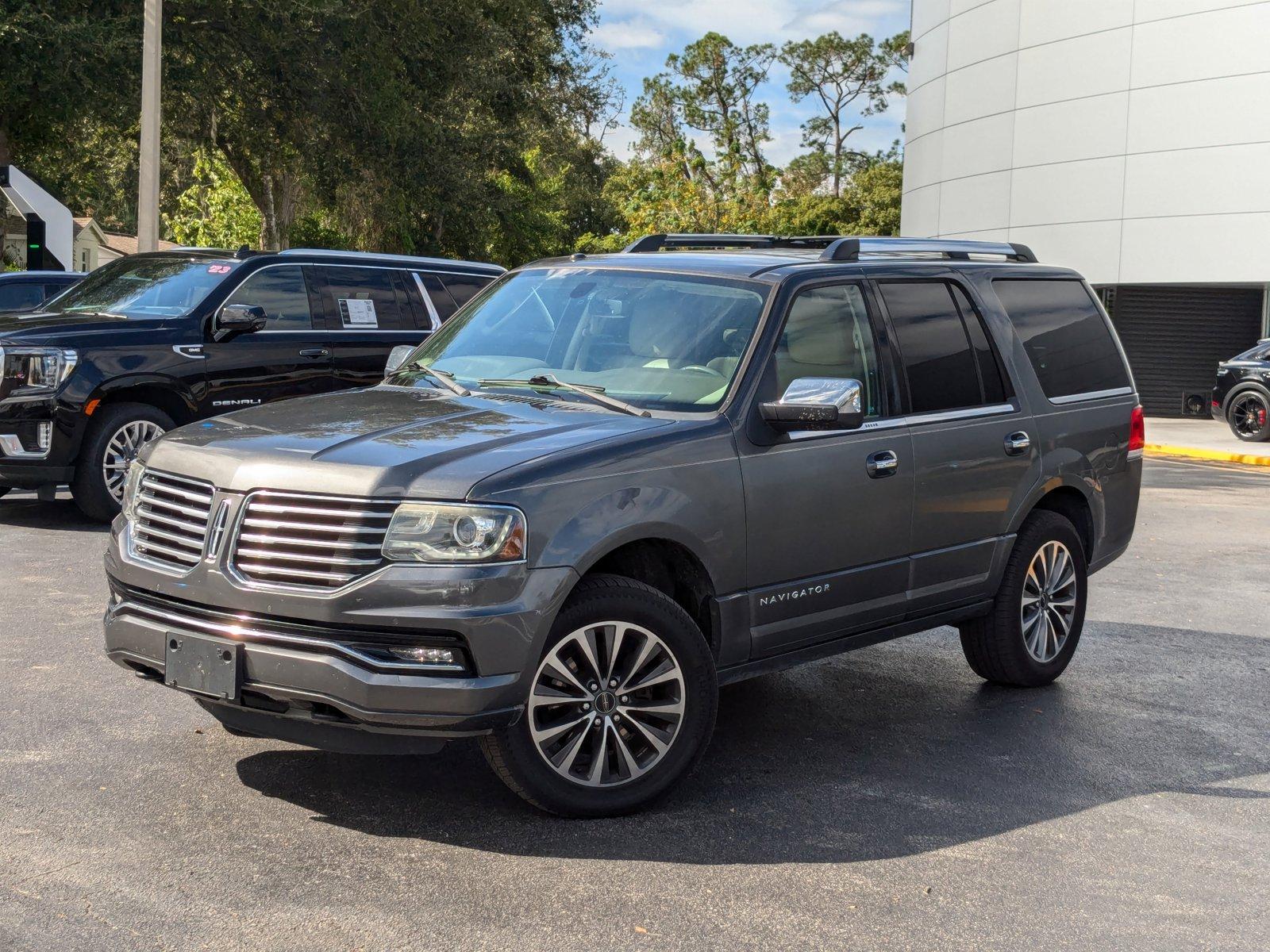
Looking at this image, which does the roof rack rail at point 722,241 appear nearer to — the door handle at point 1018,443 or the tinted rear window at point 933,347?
the tinted rear window at point 933,347

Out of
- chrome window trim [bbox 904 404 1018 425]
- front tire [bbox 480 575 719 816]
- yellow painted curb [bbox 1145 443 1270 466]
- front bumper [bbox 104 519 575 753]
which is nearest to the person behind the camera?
front bumper [bbox 104 519 575 753]

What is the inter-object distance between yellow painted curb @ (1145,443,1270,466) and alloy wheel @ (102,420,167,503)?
16.6 m

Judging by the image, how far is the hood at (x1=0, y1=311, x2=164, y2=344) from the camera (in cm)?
1033

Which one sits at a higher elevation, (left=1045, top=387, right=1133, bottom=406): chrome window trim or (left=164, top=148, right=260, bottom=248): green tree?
(left=164, top=148, right=260, bottom=248): green tree

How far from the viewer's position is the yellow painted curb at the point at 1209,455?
21625mm

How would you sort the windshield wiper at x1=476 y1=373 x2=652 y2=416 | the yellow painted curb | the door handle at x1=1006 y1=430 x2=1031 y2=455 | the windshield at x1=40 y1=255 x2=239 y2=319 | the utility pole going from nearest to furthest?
the windshield wiper at x1=476 y1=373 x2=652 y2=416
the door handle at x1=1006 y1=430 x2=1031 y2=455
the windshield at x1=40 y1=255 x2=239 y2=319
the utility pole
the yellow painted curb

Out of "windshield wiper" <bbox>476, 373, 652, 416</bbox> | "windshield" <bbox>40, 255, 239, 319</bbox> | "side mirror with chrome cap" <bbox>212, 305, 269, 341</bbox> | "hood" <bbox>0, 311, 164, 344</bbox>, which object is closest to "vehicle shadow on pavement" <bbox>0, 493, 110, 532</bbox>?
"hood" <bbox>0, 311, 164, 344</bbox>

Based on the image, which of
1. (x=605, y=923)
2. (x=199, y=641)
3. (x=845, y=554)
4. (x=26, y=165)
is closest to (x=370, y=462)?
(x=199, y=641)

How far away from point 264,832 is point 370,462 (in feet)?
3.98

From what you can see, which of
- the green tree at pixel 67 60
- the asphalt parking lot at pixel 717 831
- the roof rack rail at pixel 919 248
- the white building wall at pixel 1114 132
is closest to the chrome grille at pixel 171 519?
the asphalt parking lot at pixel 717 831

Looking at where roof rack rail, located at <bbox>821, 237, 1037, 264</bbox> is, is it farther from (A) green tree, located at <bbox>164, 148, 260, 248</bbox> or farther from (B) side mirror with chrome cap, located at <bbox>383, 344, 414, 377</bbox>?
(A) green tree, located at <bbox>164, 148, 260, 248</bbox>

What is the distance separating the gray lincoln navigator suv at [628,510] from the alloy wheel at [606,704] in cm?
1

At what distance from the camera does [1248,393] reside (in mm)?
23859

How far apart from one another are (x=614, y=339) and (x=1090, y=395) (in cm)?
268
